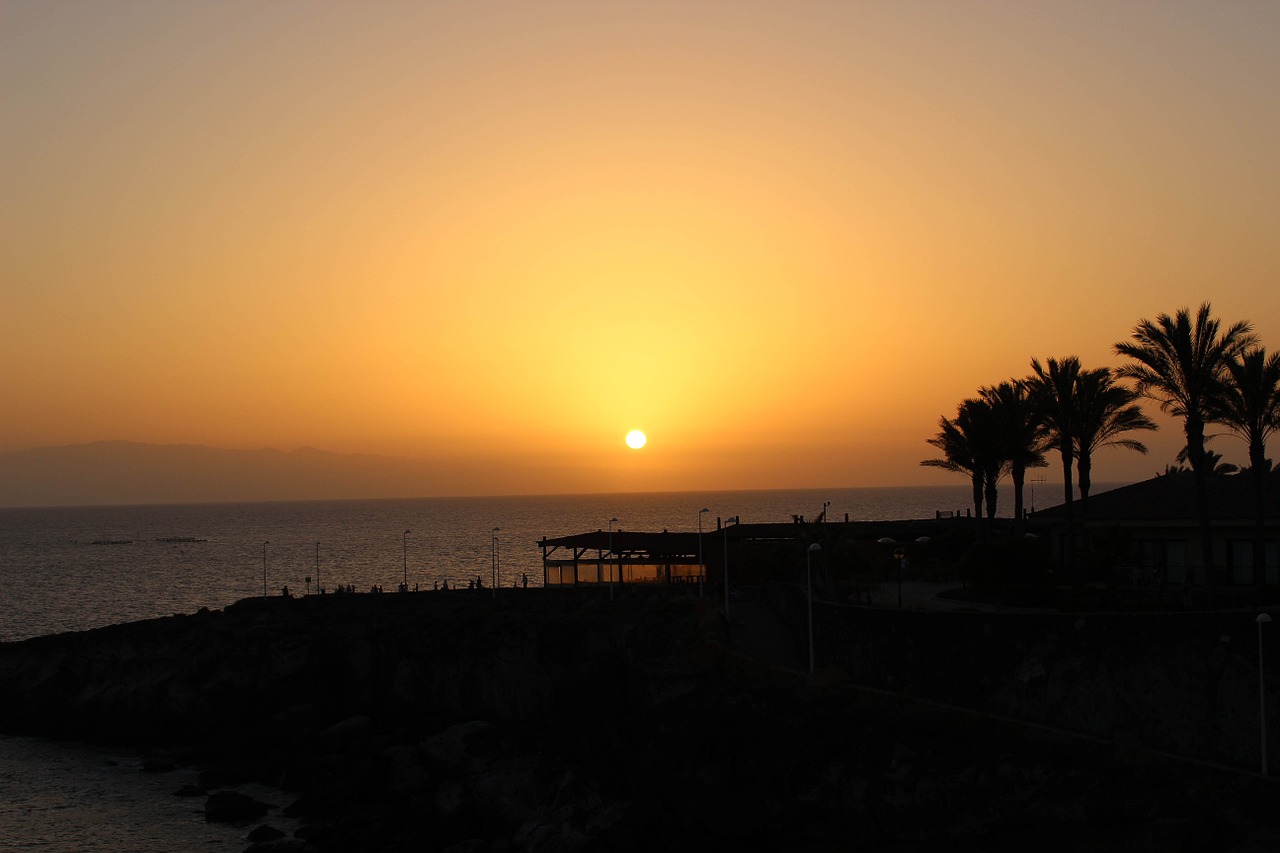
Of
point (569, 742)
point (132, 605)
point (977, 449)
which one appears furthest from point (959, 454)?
point (132, 605)

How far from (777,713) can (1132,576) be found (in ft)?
67.9

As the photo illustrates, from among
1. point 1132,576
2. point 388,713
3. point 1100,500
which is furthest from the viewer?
point 1100,500

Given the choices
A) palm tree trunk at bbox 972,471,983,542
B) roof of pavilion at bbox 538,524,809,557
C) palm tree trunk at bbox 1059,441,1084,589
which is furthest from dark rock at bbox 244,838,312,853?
palm tree trunk at bbox 972,471,983,542

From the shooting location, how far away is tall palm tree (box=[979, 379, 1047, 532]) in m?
55.1

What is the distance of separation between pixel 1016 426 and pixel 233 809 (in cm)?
3938

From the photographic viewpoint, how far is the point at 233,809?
133 feet

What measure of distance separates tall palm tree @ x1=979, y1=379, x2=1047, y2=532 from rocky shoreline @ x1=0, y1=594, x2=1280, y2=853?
1925 cm

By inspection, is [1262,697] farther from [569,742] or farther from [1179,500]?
[1179,500]

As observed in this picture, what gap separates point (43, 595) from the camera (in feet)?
402

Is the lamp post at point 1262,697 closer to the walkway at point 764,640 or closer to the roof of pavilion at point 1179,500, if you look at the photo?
the walkway at point 764,640

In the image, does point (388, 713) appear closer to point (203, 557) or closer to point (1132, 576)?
point (1132, 576)

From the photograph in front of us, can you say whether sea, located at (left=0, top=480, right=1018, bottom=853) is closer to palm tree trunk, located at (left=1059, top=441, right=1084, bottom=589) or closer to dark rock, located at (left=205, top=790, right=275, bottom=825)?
dark rock, located at (left=205, top=790, right=275, bottom=825)

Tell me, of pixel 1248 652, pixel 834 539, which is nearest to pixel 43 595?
pixel 834 539

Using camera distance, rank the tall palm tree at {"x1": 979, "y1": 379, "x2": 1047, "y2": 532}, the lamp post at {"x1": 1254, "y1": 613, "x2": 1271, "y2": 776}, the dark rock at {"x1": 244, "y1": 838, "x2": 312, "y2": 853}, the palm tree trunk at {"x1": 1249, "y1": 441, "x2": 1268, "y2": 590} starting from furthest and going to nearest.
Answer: the tall palm tree at {"x1": 979, "y1": 379, "x2": 1047, "y2": 532} < the palm tree trunk at {"x1": 1249, "y1": 441, "x2": 1268, "y2": 590} < the dark rock at {"x1": 244, "y1": 838, "x2": 312, "y2": 853} < the lamp post at {"x1": 1254, "y1": 613, "x2": 1271, "y2": 776}
